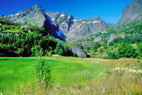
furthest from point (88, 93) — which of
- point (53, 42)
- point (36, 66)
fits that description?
point (53, 42)

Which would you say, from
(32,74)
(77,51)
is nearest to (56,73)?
(32,74)

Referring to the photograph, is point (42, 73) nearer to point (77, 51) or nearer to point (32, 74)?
point (32, 74)

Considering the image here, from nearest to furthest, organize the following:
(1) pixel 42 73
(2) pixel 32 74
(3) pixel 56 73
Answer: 1. (1) pixel 42 73
2. (2) pixel 32 74
3. (3) pixel 56 73

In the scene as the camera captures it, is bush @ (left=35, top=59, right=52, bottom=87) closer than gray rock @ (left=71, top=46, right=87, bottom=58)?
Yes

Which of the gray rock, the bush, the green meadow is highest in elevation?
the gray rock

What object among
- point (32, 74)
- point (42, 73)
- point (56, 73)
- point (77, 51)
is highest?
point (77, 51)

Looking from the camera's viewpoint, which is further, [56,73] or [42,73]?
[56,73]

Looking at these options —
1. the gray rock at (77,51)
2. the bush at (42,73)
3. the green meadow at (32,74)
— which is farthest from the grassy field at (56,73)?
the gray rock at (77,51)

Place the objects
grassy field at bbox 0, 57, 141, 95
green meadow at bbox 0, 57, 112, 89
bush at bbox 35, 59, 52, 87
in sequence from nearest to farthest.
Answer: bush at bbox 35, 59, 52, 87 < grassy field at bbox 0, 57, 141, 95 < green meadow at bbox 0, 57, 112, 89

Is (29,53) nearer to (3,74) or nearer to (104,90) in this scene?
(3,74)

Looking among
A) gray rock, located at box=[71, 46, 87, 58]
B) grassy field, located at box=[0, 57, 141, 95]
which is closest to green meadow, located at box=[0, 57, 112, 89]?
grassy field, located at box=[0, 57, 141, 95]

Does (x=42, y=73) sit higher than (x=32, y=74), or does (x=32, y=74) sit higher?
(x=42, y=73)

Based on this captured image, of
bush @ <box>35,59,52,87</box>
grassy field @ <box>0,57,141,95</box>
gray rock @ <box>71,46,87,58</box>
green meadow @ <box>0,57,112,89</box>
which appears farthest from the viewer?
gray rock @ <box>71,46,87,58</box>

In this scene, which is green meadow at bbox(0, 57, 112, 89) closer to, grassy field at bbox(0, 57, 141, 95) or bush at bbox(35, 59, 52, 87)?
grassy field at bbox(0, 57, 141, 95)
